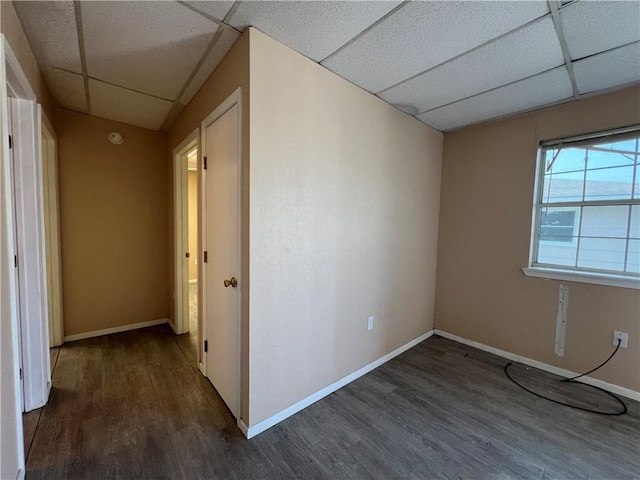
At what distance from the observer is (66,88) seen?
2277 millimetres

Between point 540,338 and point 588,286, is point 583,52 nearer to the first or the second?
point 588,286

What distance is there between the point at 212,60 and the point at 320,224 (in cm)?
134

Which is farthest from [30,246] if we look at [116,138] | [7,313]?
[116,138]

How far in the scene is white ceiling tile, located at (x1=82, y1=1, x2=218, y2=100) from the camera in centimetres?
142

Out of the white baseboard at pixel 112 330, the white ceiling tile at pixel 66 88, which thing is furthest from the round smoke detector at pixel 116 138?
the white baseboard at pixel 112 330

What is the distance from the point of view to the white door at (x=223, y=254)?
1.76 metres

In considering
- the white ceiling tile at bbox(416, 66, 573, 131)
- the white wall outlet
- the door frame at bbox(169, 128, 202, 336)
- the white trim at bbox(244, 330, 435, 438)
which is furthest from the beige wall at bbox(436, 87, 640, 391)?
the door frame at bbox(169, 128, 202, 336)

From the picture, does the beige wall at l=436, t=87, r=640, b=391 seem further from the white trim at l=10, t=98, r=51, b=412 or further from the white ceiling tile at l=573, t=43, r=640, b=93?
the white trim at l=10, t=98, r=51, b=412

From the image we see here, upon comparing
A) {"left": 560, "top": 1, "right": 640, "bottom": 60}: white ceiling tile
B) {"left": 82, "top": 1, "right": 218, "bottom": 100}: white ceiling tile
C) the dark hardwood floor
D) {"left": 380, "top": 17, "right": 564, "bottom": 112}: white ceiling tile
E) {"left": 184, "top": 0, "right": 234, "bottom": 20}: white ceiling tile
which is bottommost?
the dark hardwood floor

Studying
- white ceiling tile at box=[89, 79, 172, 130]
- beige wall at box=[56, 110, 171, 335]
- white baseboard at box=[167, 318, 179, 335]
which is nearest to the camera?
white ceiling tile at box=[89, 79, 172, 130]

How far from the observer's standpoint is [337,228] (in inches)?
81.8

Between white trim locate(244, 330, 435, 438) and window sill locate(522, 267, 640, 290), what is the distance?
139 cm

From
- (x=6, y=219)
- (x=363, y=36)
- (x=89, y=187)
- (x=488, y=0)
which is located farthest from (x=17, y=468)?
(x=488, y=0)

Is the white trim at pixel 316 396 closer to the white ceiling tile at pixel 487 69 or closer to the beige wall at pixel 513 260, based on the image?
the beige wall at pixel 513 260
